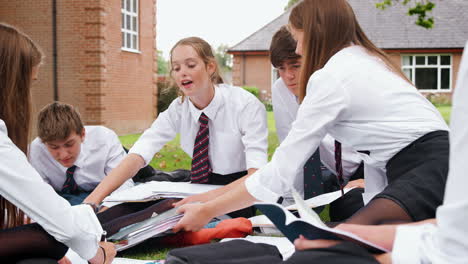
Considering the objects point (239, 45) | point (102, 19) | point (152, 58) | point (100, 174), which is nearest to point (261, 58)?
point (239, 45)

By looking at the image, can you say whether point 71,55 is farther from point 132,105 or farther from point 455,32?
point 455,32

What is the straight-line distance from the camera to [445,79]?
27844 mm

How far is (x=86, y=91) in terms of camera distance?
14.5 meters

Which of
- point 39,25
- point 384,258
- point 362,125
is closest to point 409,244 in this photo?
point 384,258

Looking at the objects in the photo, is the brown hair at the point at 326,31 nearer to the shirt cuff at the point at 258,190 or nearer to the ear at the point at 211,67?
the shirt cuff at the point at 258,190

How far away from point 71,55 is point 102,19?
1.34 m

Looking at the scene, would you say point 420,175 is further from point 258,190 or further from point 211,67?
point 211,67

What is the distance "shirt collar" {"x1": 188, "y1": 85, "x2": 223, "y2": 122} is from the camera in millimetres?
3768

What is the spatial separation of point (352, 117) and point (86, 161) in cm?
262

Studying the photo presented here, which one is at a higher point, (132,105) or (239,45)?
(239,45)

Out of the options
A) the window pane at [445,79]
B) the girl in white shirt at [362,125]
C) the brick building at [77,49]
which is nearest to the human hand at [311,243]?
the girl in white shirt at [362,125]

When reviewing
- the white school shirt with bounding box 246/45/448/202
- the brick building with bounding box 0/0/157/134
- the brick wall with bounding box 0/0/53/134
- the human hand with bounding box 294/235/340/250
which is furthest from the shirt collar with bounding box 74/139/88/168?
the brick wall with bounding box 0/0/53/134

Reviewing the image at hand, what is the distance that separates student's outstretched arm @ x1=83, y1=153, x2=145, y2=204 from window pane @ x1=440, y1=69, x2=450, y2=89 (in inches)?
1066

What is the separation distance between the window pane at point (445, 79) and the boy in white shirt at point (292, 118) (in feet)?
85.1
